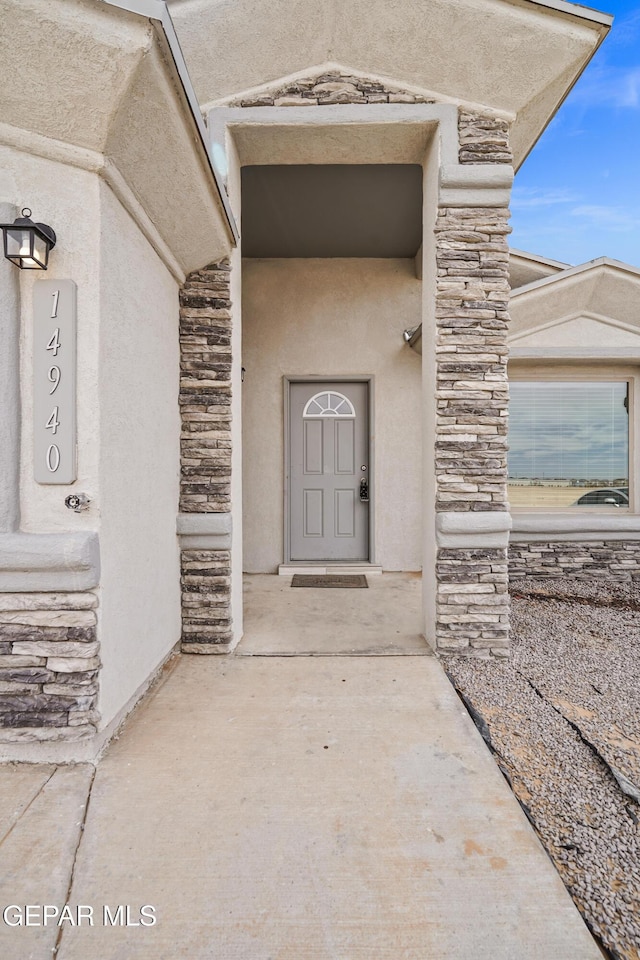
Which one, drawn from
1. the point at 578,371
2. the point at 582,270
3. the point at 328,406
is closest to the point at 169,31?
the point at 328,406

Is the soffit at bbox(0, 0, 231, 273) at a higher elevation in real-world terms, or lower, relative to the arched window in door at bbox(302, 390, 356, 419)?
higher

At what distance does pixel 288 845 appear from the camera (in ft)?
5.51

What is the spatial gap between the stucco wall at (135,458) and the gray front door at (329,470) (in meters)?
2.56

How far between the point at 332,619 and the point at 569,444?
378cm

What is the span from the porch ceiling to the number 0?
3.20 meters

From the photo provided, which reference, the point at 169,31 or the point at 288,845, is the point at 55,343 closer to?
the point at 169,31

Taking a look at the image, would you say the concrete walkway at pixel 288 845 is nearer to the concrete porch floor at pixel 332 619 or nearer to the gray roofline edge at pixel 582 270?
the concrete porch floor at pixel 332 619

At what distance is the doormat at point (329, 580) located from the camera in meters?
5.01

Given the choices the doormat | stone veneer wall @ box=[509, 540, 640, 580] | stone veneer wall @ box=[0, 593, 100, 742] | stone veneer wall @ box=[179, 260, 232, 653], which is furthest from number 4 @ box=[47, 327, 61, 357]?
stone veneer wall @ box=[509, 540, 640, 580]

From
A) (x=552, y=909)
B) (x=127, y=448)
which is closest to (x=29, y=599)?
(x=127, y=448)

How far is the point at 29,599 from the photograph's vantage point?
214cm

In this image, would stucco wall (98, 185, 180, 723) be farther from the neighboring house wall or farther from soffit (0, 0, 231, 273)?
the neighboring house wall

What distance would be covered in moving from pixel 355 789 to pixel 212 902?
691 millimetres

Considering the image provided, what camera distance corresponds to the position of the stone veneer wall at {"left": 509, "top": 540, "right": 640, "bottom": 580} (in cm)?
531
